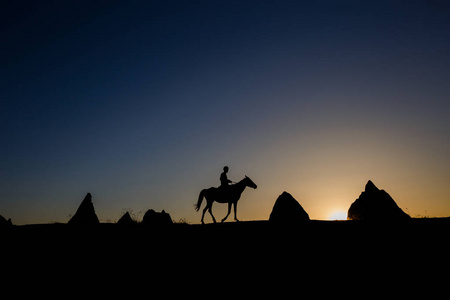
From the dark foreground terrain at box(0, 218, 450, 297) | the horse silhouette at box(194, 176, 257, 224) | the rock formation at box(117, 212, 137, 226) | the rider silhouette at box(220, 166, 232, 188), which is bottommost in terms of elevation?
the dark foreground terrain at box(0, 218, 450, 297)

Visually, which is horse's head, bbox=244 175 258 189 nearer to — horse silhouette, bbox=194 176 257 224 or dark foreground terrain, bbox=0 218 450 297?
horse silhouette, bbox=194 176 257 224

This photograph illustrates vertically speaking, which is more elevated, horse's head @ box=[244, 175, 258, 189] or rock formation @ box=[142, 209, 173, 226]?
horse's head @ box=[244, 175, 258, 189]

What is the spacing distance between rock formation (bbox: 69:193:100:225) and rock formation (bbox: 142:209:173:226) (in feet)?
11.0

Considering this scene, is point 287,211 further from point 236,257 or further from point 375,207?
point 375,207

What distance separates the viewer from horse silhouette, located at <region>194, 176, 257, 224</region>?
16.2 meters

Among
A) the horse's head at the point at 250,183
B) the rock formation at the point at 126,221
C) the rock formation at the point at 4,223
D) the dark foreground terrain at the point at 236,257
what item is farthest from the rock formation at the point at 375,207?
the rock formation at the point at 4,223

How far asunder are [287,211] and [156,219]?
6303mm

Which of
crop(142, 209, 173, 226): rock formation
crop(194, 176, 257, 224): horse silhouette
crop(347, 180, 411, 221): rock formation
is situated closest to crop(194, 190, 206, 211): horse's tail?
crop(194, 176, 257, 224): horse silhouette

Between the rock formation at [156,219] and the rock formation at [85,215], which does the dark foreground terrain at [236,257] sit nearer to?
the rock formation at [156,219]

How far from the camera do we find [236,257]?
899 cm

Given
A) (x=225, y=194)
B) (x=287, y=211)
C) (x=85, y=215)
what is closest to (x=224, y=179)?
(x=225, y=194)

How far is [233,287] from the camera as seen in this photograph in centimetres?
754

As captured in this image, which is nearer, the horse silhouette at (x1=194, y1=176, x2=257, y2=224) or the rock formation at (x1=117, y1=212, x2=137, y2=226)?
the rock formation at (x1=117, y1=212, x2=137, y2=226)

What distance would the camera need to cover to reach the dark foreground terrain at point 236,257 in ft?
25.5
